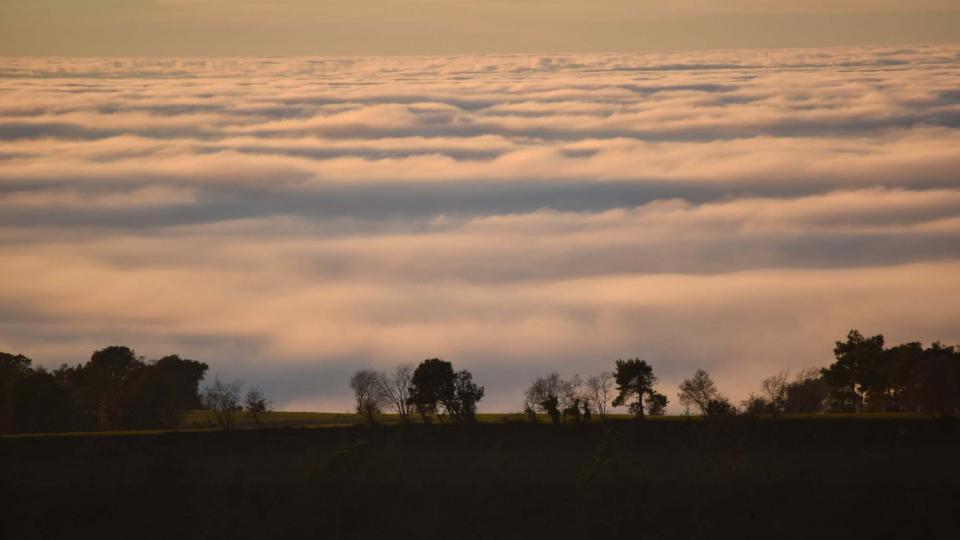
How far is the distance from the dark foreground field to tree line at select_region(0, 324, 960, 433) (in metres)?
10.9

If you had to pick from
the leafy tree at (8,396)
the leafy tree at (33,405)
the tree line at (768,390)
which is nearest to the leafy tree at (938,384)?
the tree line at (768,390)

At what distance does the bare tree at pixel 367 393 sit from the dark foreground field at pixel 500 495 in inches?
626

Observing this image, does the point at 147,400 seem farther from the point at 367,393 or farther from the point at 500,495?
the point at 500,495

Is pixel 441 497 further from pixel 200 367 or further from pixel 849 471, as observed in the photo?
pixel 200 367

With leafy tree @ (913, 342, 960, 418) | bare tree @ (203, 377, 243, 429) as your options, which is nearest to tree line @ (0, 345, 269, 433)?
bare tree @ (203, 377, 243, 429)

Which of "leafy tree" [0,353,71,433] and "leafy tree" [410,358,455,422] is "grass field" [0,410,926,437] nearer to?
"leafy tree" [410,358,455,422]

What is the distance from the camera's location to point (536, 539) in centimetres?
4259

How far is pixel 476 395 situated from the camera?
6391 centimetres

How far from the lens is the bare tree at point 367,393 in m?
68.4

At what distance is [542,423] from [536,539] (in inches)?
642

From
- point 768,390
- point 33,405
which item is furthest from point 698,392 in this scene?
point 33,405

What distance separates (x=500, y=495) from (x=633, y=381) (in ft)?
79.6

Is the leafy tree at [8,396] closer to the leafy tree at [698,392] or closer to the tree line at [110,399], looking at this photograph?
the tree line at [110,399]

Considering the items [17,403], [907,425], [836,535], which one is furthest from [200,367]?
[836,535]
